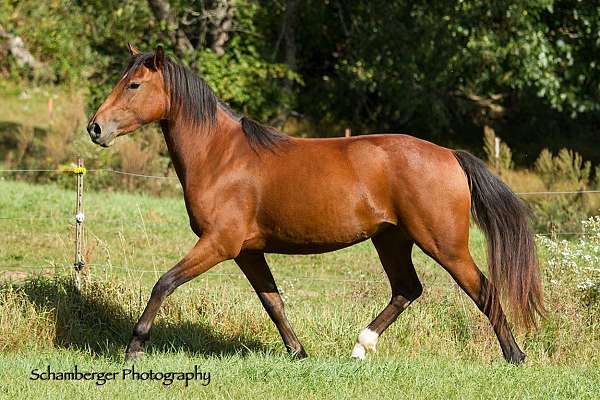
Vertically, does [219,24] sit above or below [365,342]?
below

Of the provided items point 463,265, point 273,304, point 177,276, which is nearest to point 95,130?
point 177,276

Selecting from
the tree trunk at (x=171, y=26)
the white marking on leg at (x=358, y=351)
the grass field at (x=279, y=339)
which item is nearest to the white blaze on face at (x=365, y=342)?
the white marking on leg at (x=358, y=351)

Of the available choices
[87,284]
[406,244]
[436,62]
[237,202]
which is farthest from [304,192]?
[436,62]

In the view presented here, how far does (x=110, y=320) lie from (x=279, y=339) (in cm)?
144

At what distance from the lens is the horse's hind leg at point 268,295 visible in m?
7.37

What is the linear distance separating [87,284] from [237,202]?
2.00 meters

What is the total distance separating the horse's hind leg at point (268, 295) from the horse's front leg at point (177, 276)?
580mm

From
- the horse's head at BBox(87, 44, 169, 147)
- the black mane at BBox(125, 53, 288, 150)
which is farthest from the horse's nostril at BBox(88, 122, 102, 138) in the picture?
the black mane at BBox(125, 53, 288, 150)

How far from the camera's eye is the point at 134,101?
7.00m

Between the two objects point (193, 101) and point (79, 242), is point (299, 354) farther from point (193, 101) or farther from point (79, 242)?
point (79, 242)

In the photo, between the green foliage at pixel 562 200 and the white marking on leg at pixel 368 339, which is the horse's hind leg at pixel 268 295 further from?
the green foliage at pixel 562 200

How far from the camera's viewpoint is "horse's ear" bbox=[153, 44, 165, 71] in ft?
22.7

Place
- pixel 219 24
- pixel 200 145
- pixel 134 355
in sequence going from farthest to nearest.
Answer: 1. pixel 219 24
2. pixel 200 145
3. pixel 134 355

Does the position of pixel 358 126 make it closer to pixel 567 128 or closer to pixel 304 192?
pixel 567 128
